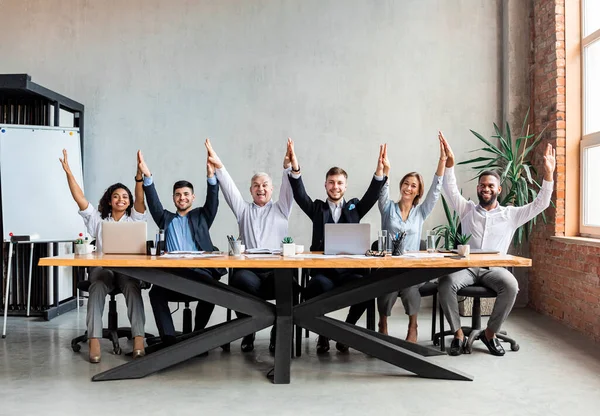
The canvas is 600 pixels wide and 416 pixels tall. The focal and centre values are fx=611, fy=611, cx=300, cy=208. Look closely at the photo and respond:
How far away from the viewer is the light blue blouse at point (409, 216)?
16.8ft

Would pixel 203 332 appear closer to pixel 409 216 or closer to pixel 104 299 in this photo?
pixel 104 299

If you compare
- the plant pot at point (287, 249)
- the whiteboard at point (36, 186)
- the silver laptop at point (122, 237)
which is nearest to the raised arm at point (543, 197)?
the plant pot at point (287, 249)

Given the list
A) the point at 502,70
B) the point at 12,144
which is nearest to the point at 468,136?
the point at 502,70

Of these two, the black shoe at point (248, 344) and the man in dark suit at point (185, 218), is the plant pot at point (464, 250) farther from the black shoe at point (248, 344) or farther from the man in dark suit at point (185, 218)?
the man in dark suit at point (185, 218)

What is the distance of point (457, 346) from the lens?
4684mm

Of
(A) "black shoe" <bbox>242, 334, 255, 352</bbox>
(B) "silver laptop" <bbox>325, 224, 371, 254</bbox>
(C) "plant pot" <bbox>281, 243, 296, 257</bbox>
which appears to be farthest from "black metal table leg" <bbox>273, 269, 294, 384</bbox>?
(A) "black shoe" <bbox>242, 334, 255, 352</bbox>

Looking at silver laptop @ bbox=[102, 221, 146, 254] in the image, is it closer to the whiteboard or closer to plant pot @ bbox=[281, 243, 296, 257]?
plant pot @ bbox=[281, 243, 296, 257]

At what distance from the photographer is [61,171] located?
612 cm

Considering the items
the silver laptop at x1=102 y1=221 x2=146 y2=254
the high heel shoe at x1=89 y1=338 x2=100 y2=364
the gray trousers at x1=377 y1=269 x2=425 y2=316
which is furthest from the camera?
the gray trousers at x1=377 y1=269 x2=425 y2=316

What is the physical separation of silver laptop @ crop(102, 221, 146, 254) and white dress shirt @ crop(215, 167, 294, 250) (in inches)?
43.2

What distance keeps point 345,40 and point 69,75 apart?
323cm

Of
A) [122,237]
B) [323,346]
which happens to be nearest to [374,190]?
[323,346]

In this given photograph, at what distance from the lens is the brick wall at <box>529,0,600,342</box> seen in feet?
17.7

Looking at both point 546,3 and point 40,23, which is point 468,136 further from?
point 40,23
